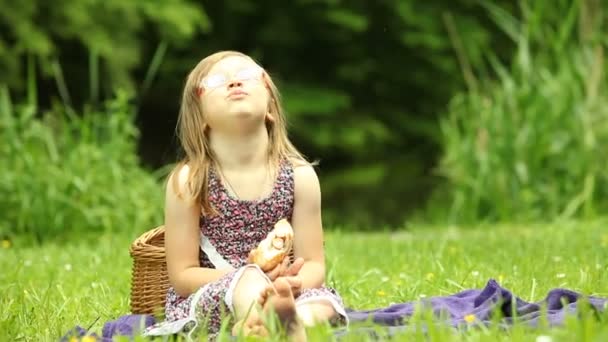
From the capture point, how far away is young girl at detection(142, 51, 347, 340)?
3500mm

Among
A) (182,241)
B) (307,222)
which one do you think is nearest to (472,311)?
(307,222)

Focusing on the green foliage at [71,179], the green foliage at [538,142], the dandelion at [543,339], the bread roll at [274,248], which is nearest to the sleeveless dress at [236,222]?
the bread roll at [274,248]

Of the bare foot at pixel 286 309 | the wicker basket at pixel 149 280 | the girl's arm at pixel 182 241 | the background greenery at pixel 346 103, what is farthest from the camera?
the background greenery at pixel 346 103

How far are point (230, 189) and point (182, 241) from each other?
0.22m

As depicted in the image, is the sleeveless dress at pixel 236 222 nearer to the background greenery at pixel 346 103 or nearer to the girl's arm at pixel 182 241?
the girl's arm at pixel 182 241

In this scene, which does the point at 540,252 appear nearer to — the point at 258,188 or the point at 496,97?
the point at 258,188

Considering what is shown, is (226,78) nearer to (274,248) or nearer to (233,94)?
(233,94)

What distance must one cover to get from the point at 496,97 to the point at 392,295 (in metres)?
4.54

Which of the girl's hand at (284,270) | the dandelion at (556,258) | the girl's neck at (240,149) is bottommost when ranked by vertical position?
the dandelion at (556,258)

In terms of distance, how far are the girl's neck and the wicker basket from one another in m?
0.53

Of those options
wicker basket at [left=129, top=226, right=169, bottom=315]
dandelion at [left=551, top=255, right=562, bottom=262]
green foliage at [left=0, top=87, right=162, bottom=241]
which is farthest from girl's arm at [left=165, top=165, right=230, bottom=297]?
green foliage at [left=0, top=87, right=162, bottom=241]

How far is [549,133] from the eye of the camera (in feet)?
27.1

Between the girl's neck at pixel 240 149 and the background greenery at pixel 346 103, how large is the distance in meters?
3.69

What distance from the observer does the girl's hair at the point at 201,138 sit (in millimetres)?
3555
